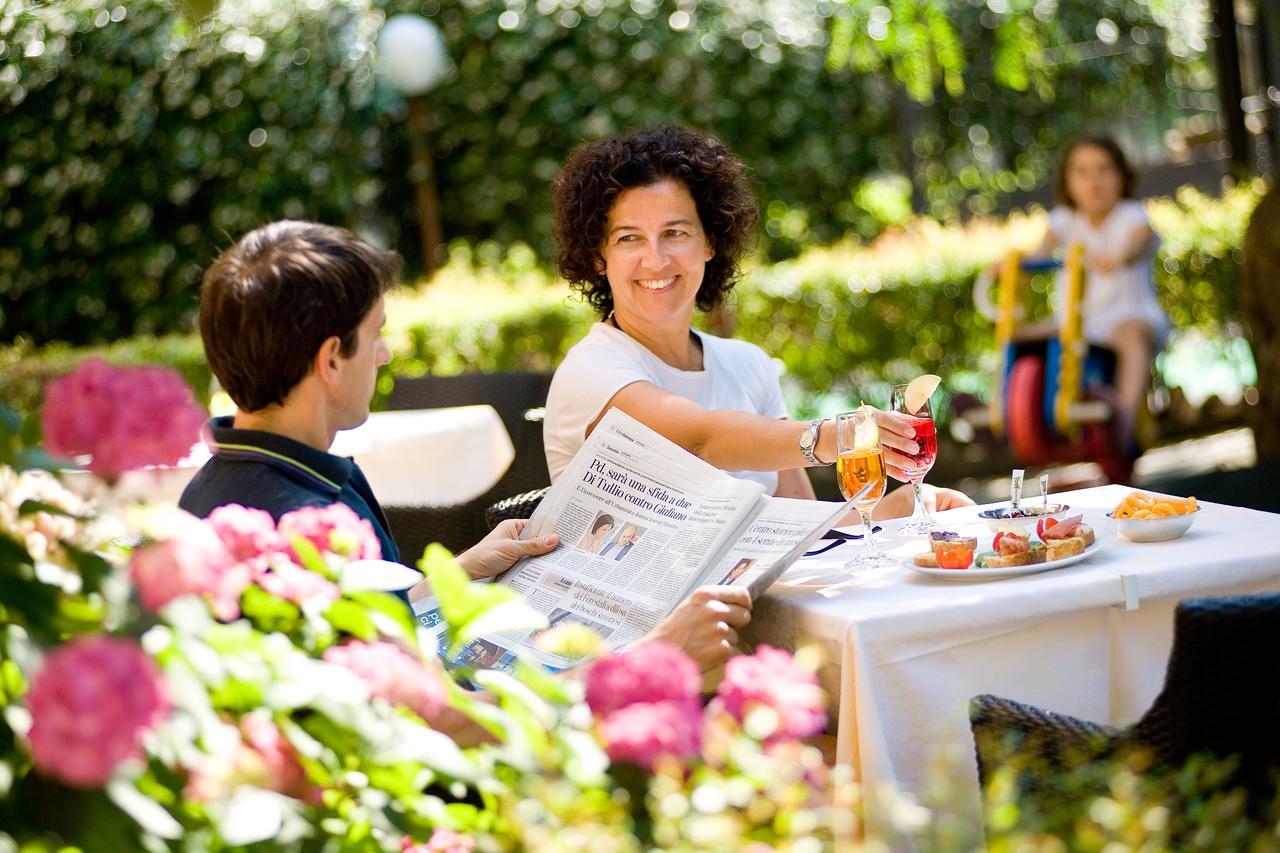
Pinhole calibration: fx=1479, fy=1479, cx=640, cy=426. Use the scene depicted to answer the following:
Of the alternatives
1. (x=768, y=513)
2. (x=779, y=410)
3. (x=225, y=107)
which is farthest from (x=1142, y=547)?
(x=225, y=107)

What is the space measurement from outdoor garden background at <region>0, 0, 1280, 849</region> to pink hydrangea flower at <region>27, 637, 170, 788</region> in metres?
5.93

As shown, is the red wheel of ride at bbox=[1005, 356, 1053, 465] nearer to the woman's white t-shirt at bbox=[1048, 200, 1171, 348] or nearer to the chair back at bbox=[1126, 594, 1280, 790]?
the woman's white t-shirt at bbox=[1048, 200, 1171, 348]

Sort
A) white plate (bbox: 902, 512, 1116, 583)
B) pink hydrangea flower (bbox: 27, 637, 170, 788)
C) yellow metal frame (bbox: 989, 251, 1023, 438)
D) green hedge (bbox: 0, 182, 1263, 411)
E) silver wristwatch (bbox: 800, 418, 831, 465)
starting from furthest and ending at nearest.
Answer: green hedge (bbox: 0, 182, 1263, 411), yellow metal frame (bbox: 989, 251, 1023, 438), silver wristwatch (bbox: 800, 418, 831, 465), white plate (bbox: 902, 512, 1116, 583), pink hydrangea flower (bbox: 27, 637, 170, 788)

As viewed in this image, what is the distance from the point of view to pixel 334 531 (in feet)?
4.71

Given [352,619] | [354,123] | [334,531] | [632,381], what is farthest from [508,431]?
[354,123]

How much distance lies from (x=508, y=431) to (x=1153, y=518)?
2821 millimetres

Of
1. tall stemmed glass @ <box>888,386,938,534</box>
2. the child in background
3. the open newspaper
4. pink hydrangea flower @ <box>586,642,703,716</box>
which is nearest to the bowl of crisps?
tall stemmed glass @ <box>888,386,938,534</box>

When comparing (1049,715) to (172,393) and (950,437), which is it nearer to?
(172,393)

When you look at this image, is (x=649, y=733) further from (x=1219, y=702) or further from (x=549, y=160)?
(x=549, y=160)

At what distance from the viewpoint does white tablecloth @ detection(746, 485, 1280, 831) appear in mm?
1879

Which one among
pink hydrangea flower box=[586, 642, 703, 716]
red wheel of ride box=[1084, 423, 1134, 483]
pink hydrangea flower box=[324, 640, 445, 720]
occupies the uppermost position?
pink hydrangea flower box=[324, 640, 445, 720]

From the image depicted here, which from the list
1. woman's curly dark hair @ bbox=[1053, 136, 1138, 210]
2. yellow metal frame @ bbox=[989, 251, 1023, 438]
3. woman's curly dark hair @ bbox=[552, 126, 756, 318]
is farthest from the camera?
woman's curly dark hair @ bbox=[1053, 136, 1138, 210]

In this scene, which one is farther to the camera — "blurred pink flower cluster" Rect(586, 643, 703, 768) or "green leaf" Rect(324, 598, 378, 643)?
"green leaf" Rect(324, 598, 378, 643)

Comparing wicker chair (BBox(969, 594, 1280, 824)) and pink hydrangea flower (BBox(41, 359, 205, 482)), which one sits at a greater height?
pink hydrangea flower (BBox(41, 359, 205, 482))
